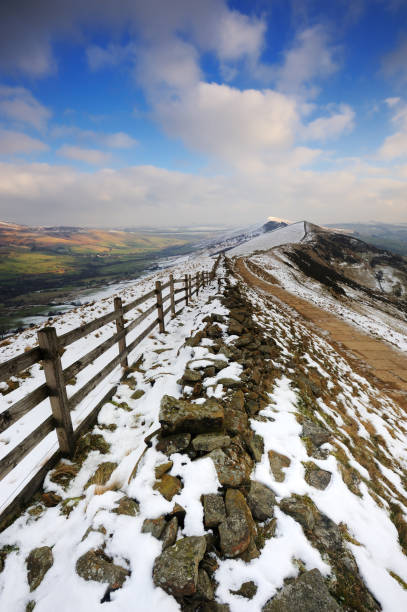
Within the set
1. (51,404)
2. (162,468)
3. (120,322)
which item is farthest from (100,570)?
(120,322)

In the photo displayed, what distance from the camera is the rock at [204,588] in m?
2.10

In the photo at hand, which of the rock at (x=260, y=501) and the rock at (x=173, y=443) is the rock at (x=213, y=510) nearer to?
the rock at (x=260, y=501)

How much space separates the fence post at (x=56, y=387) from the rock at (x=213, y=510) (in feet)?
7.75

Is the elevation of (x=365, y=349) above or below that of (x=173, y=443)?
below

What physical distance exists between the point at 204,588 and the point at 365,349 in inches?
515

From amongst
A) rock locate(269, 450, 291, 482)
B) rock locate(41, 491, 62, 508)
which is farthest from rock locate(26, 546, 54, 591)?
rock locate(269, 450, 291, 482)

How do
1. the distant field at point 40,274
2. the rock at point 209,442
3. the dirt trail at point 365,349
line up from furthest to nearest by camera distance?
the distant field at point 40,274, the dirt trail at point 365,349, the rock at point 209,442

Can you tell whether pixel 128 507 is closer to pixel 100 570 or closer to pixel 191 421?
pixel 100 570

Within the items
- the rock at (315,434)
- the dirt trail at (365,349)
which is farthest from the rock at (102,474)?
the dirt trail at (365,349)

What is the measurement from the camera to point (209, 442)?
3461mm

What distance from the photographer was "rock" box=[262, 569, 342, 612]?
204cm

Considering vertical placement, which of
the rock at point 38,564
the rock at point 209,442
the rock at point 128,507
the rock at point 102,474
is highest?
the rock at point 209,442

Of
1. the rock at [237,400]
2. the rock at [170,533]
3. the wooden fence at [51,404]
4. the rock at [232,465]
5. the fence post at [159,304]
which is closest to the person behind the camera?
the rock at [170,533]

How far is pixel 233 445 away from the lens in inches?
139
